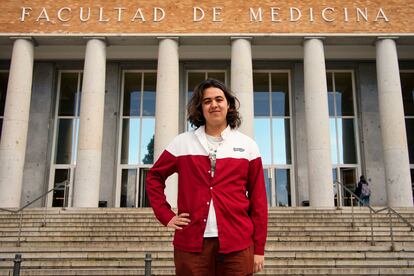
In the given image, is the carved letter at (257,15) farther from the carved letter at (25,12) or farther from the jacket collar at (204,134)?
the jacket collar at (204,134)

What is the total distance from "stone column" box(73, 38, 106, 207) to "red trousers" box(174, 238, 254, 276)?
654 inches

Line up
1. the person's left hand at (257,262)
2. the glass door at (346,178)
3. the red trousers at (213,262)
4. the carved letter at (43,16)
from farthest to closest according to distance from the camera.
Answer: the glass door at (346,178) → the carved letter at (43,16) → the person's left hand at (257,262) → the red trousers at (213,262)

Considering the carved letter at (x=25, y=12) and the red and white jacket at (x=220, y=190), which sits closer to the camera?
the red and white jacket at (x=220, y=190)

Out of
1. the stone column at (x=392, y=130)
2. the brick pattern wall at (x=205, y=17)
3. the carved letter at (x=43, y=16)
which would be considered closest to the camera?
the stone column at (x=392, y=130)

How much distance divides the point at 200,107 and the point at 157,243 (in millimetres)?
9201

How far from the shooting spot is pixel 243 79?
19.7 meters

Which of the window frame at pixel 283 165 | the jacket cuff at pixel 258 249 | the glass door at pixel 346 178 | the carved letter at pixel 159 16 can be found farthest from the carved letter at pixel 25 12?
the jacket cuff at pixel 258 249

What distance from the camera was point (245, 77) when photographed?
Answer: 64.7 ft

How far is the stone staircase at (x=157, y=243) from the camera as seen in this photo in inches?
372

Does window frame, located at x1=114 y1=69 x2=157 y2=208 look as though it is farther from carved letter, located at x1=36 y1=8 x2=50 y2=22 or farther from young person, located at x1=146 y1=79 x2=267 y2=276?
young person, located at x1=146 y1=79 x2=267 y2=276

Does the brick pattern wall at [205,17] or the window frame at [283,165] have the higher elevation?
the brick pattern wall at [205,17]

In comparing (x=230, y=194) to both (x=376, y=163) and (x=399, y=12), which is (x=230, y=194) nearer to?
(x=399, y=12)

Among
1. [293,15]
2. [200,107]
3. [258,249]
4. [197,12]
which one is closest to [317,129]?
[293,15]

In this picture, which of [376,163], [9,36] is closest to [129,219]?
[9,36]
